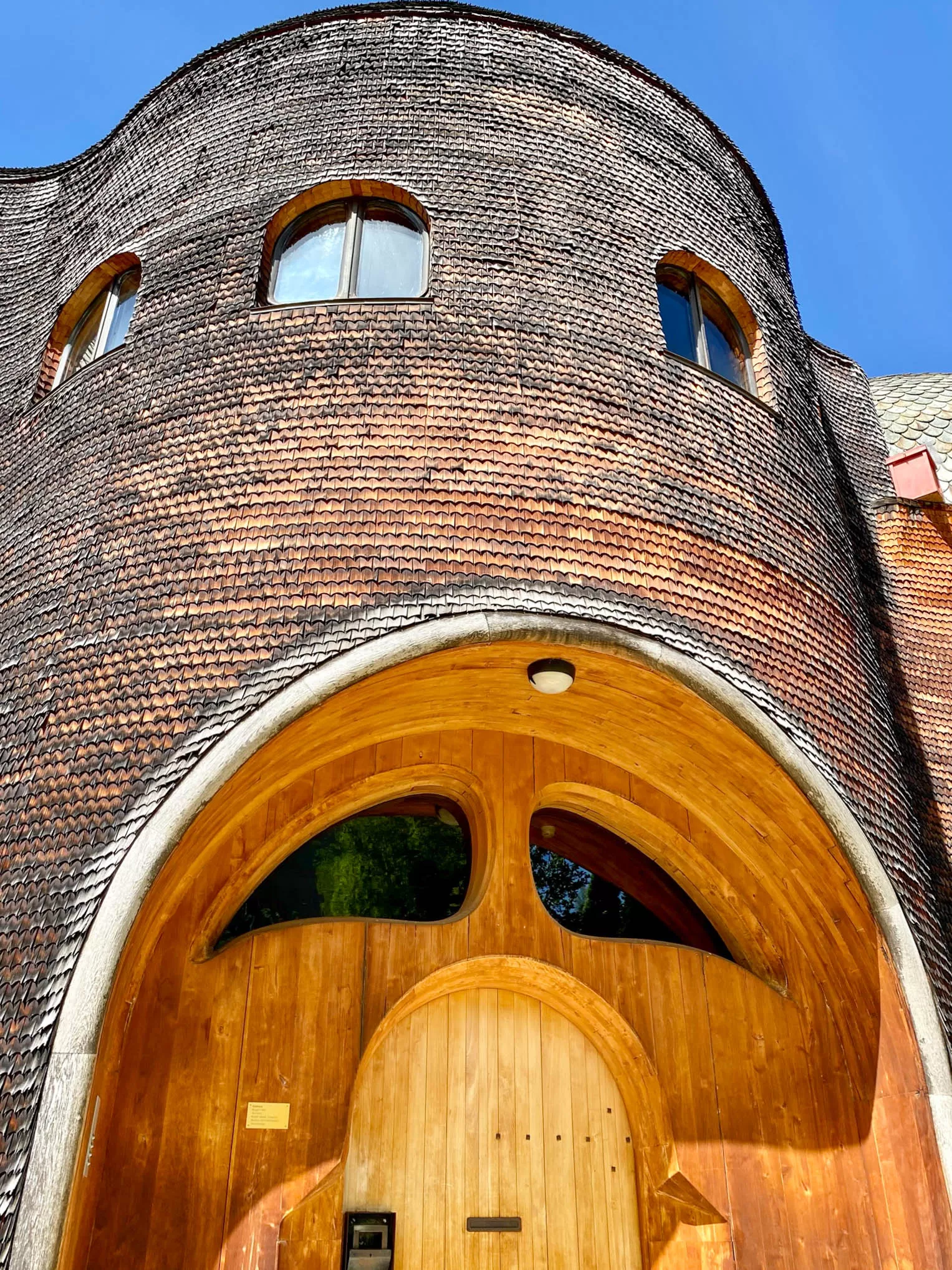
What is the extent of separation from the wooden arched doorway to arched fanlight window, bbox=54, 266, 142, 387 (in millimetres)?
3548

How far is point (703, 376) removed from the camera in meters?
6.49

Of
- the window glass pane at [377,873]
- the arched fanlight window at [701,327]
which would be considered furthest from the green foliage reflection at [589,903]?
the arched fanlight window at [701,327]

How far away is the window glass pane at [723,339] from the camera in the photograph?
7.32m

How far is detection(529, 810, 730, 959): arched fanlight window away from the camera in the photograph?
6441mm

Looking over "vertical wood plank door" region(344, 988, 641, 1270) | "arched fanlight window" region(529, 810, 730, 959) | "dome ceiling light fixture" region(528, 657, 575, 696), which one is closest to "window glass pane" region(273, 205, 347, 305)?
"dome ceiling light fixture" region(528, 657, 575, 696)

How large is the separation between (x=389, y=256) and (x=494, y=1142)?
211 inches

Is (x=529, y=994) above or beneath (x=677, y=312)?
beneath

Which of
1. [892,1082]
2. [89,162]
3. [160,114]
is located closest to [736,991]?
[892,1082]

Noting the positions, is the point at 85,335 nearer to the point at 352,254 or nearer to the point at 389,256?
the point at 352,254

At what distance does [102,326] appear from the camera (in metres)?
7.34

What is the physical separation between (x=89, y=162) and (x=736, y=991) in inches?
336

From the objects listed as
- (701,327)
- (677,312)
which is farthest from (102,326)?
(701,327)

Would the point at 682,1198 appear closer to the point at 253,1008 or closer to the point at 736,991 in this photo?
the point at 736,991

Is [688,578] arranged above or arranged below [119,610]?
above
